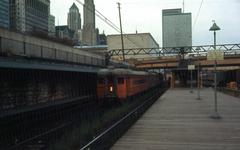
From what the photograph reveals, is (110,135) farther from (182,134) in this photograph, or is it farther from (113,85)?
(113,85)

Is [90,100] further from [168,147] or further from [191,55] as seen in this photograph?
[191,55]

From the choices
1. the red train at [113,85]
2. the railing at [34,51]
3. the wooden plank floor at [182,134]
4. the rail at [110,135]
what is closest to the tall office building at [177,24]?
the railing at [34,51]

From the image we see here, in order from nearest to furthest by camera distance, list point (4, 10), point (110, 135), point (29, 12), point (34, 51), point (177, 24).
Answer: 1. point (110, 135)
2. point (4, 10)
3. point (29, 12)
4. point (34, 51)
5. point (177, 24)

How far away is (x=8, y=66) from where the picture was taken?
18.0 m

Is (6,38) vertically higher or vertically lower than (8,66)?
higher

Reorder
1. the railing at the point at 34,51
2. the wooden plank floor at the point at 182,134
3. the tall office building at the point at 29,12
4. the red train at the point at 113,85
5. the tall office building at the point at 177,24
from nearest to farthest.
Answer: the wooden plank floor at the point at 182,134
the tall office building at the point at 29,12
the railing at the point at 34,51
the red train at the point at 113,85
the tall office building at the point at 177,24

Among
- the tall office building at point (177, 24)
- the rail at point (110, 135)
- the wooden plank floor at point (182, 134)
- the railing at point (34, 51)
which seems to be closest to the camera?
the rail at point (110, 135)

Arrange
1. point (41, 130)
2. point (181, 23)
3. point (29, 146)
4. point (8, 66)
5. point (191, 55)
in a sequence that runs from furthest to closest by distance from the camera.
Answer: point (191, 55) → point (181, 23) → point (41, 130) → point (8, 66) → point (29, 146)

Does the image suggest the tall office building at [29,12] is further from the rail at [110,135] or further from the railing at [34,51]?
the rail at [110,135]

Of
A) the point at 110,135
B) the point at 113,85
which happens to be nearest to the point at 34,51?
the point at 113,85

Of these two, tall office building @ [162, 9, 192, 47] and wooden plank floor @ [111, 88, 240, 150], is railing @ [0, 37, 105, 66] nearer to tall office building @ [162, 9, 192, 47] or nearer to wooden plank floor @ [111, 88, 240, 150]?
wooden plank floor @ [111, 88, 240, 150]

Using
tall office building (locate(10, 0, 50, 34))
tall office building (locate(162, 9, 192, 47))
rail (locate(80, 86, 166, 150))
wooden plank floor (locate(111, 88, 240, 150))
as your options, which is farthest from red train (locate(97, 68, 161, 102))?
tall office building (locate(162, 9, 192, 47))

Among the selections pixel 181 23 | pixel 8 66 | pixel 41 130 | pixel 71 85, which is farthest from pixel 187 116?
pixel 181 23

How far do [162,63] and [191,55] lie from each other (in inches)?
320
